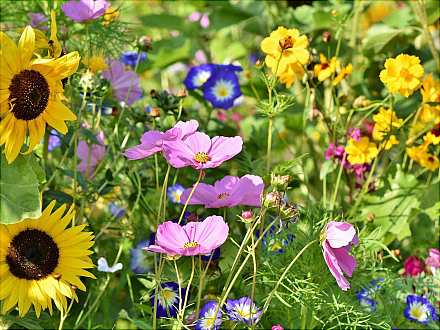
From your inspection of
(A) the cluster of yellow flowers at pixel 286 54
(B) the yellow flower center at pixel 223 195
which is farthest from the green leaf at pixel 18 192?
(A) the cluster of yellow flowers at pixel 286 54

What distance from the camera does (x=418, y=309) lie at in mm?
1253

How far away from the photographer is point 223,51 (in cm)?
207

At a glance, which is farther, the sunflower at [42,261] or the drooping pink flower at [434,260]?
the drooping pink flower at [434,260]

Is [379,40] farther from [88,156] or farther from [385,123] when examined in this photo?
[88,156]

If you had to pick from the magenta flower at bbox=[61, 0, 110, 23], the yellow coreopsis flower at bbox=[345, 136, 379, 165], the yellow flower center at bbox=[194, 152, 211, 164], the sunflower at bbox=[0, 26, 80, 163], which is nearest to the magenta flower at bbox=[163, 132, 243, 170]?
the yellow flower center at bbox=[194, 152, 211, 164]

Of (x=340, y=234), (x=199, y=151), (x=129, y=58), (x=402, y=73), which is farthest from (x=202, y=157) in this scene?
(x=129, y=58)

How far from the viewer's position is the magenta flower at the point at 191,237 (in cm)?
94

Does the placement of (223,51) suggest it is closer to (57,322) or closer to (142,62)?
(142,62)

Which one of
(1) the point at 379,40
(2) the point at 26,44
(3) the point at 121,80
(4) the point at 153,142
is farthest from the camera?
(1) the point at 379,40

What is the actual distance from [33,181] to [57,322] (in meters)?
0.36

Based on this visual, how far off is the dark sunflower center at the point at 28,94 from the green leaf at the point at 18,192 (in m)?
0.07

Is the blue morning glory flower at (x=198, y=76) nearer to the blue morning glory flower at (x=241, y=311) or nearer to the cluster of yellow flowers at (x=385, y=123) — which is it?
the cluster of yellow flowers at (x=385, y=123)

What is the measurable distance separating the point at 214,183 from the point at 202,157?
1.30ft

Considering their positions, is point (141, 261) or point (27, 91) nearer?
point (27, 91)
